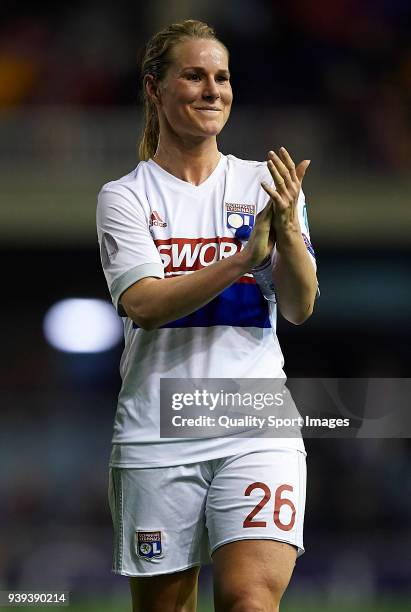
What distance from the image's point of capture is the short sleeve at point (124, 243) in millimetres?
2350

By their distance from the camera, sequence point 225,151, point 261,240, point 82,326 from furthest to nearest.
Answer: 1. point 225,151
2. point 82,326
3. point 261,240

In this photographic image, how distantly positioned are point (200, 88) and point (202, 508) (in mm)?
881

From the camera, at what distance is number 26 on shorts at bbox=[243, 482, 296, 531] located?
2244 millimetres

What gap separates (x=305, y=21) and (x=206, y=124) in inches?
243

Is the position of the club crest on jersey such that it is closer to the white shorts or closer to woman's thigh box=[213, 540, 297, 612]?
the white shorts

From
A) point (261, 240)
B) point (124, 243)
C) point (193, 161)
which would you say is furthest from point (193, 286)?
point (193, 161)

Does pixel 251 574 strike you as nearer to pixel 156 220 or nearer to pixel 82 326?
pixel 156 220

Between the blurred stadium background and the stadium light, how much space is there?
6 centimetres

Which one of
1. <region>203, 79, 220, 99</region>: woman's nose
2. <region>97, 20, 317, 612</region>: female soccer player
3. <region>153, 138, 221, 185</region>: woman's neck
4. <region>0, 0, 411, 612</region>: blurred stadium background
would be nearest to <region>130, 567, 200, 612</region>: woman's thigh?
<region>97, 20, 317, 612</region>: female soccer player

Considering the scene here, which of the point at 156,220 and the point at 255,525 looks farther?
the point at 156,220

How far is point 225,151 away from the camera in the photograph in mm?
7805

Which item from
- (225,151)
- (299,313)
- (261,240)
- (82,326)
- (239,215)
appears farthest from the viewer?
(225,151)

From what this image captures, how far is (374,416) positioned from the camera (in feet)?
9.58

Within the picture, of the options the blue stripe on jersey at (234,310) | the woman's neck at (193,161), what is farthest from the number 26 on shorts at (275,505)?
the woman's neck at (193,161)
